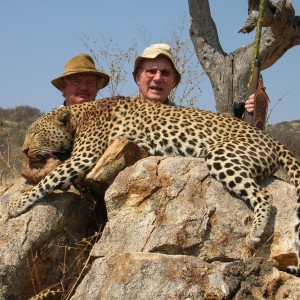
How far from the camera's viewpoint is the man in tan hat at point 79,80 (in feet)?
27.8

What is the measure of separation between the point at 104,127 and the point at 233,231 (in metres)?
2.03

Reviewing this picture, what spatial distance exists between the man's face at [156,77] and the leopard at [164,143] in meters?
1.05

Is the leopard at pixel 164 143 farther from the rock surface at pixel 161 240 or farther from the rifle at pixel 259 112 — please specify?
the rifle at pixel 259 112

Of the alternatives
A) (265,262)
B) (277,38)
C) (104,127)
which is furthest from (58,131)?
(277,38)

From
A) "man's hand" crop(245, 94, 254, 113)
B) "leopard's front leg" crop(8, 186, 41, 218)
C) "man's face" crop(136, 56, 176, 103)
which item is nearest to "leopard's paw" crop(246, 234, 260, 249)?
"leopard's front leg" crop(8, 186, 41, 218)

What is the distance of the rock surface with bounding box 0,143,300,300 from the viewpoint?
446cm

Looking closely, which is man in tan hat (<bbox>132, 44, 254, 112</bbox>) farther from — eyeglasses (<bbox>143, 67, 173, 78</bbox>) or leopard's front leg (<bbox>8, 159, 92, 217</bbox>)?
leopard's front leg (<bbox>8, 159, 92, 217</bbox>)

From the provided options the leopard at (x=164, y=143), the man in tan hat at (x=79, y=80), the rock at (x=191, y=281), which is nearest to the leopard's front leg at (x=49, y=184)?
the leopard at (x=164, y=143)

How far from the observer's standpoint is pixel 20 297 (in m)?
5.99

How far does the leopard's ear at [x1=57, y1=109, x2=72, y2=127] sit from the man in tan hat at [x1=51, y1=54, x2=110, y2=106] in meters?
1.54

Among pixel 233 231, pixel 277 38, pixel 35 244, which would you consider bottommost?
pixel 35 244

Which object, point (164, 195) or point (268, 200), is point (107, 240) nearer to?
point (164, 195)

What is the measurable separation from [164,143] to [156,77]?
5.88ft

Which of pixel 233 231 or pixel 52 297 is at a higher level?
pixel 233 231
